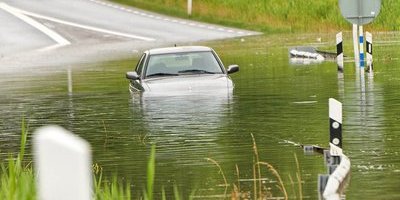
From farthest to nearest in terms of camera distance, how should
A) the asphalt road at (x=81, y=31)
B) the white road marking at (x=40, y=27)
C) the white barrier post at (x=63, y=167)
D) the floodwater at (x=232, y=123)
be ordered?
the white road marking at (x=40, y=27)
the asphalt road at (x=81, y=31)
the floodwater at (x=232, y=123)
the white barrier post at (x=63, y=167)

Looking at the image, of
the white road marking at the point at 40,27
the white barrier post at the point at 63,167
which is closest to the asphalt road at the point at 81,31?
the white road marking at the point at 40,27

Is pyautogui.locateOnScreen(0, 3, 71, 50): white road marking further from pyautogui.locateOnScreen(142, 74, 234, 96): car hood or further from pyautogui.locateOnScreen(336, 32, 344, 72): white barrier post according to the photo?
pyautogui.locateOnScreen(142, 74, 234, 96): car hood

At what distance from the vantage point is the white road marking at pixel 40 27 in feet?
174

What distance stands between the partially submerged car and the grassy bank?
31.7 meters

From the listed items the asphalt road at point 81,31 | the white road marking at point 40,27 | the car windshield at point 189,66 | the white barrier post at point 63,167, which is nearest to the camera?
the white barrier post at point 63,167

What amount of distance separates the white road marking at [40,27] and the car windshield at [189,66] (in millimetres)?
26626

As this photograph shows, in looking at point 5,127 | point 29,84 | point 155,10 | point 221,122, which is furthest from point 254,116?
point 155,10

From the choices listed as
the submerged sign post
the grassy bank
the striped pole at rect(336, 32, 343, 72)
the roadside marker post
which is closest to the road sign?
the submerged sign post

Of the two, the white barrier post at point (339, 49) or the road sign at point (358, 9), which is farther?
the white barrier post at point (339, 49)

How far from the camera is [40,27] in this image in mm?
58469

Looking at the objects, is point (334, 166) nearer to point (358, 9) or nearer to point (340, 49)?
point (358, 9)

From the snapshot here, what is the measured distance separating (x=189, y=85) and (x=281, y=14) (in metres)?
35.8

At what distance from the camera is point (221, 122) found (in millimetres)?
18531

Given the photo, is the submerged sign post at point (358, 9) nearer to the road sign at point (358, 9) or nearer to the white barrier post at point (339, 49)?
the road sign at point (358, 9)
